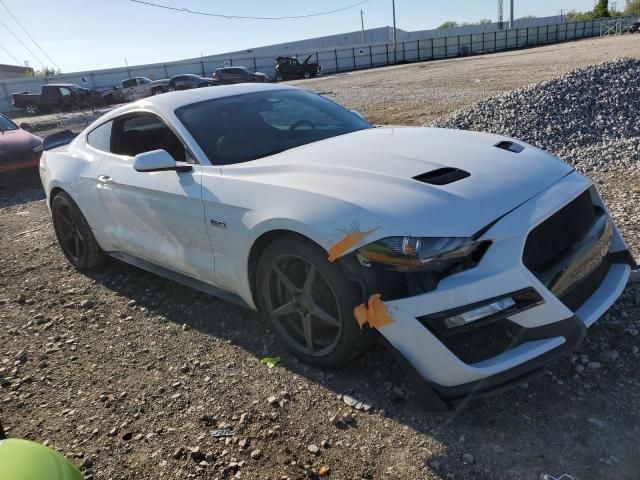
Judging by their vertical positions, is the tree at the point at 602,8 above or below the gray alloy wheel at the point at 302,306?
above

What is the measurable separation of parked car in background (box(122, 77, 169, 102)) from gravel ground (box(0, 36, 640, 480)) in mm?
28483

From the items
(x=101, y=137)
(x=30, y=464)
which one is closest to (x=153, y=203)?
(x=101, y=137)

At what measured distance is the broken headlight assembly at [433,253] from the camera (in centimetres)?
241

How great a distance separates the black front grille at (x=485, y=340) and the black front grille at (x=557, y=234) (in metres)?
0.30

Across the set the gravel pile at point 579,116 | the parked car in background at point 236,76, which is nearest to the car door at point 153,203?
the gravel pile at point 579,116

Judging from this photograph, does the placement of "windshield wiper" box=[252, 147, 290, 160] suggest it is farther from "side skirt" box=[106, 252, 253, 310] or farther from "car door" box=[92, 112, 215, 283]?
"side skirt" box=[106, 252, 253, 310]

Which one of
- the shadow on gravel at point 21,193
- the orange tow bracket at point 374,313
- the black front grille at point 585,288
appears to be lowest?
the shadow on gravel at point 21,193

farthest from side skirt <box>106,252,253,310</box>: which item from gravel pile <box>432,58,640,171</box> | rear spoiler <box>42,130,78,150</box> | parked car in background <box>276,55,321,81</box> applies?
parked car in background <box>276,55,321,81</box>

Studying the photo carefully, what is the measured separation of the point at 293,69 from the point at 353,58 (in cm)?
905

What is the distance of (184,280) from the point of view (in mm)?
3758

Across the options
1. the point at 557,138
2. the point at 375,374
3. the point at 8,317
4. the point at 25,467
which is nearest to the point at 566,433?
the point at 375,374

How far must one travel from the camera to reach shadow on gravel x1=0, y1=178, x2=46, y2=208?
28.7 ft

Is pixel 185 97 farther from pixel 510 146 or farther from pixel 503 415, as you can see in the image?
pixel 503 415

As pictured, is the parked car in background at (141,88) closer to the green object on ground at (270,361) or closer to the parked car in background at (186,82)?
the parked car in background at (186,82)
